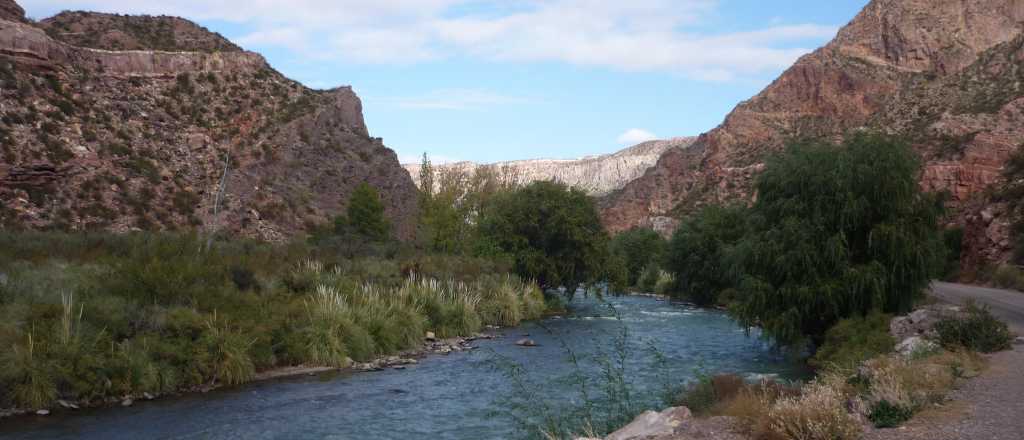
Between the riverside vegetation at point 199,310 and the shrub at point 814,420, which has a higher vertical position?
the shrub at point 814,420

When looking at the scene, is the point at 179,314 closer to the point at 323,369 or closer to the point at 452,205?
the point at 323,369

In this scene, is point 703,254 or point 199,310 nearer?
point 199,310

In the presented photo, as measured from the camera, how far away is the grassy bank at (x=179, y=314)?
53.1 ft

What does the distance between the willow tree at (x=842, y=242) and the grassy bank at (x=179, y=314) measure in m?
12.0

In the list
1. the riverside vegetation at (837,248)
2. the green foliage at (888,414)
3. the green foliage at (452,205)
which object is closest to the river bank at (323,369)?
the riverside vegetation at (837,248)

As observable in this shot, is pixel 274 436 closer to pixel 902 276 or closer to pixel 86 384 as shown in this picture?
pixel 86 384

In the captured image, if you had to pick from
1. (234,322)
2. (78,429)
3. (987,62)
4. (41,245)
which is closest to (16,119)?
(41,245)

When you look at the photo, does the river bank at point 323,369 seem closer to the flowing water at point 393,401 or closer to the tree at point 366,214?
the flowing water at point 393,401

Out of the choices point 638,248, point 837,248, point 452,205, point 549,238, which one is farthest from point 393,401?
point 638,248

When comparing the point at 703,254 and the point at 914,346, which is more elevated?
the point at 914,346

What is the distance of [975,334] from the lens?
53.0 feet

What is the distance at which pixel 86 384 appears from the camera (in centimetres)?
1602

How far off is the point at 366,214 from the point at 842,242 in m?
41.9

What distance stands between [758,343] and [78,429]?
71.5ft
